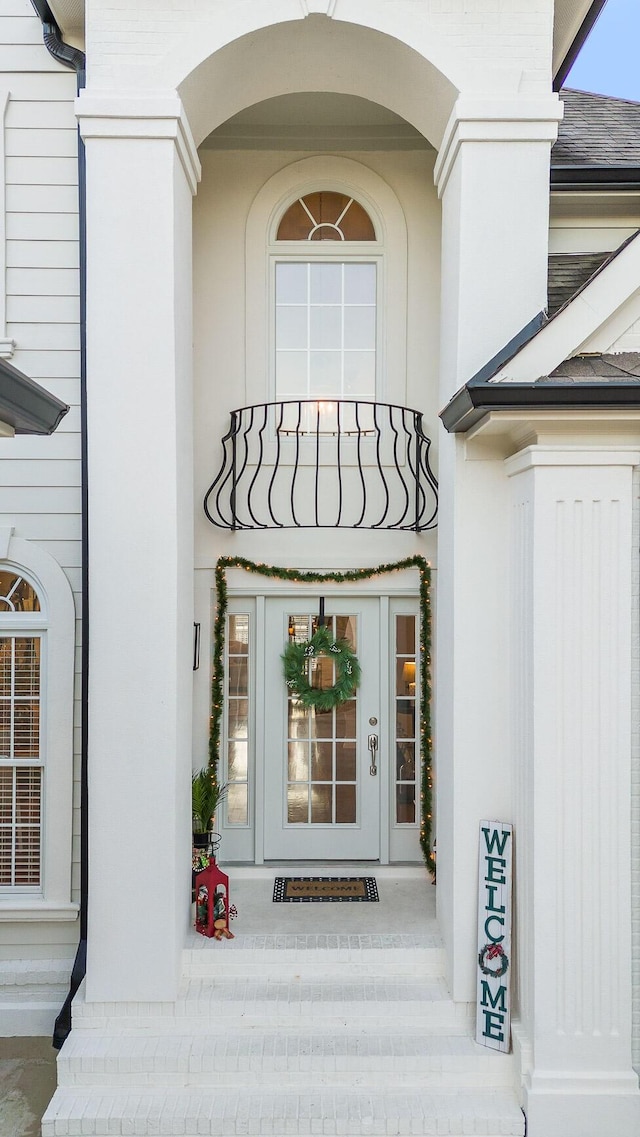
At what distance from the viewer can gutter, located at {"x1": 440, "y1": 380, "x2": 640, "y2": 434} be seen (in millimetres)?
3910

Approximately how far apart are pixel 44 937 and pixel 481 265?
5463 millimetres

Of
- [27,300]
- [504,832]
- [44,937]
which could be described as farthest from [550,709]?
[27,300]

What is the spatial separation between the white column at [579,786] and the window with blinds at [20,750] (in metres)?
3.55

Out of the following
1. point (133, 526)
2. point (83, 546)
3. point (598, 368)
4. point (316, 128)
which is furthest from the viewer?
point (316, 128)

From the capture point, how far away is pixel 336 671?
641 centimetres

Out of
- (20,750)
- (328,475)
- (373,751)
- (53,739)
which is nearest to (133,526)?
(53,739)

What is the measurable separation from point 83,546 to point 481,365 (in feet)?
9.27

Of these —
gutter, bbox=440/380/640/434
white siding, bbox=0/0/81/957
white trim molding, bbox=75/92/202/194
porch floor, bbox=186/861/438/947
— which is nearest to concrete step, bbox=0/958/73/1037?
white siding, bbox=0/0/81/957

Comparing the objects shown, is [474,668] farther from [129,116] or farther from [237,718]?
[129,116]

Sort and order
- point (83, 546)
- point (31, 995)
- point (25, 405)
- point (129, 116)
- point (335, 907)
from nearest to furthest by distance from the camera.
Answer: point (25, 405) → point (129, 116) → point (83, 546) → point (31, 995) → point (335, 907)

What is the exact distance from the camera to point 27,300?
221 inches

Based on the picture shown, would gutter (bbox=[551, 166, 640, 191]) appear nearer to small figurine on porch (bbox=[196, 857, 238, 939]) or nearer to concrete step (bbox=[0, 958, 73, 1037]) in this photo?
small figurine on porch (bbox=[196, 857, 238, 939])

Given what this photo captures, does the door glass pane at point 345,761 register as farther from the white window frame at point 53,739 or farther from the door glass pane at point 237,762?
the white window frame at point 53,739

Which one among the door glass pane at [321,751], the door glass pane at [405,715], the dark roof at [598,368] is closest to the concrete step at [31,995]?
the door glass pane at [321,751]
